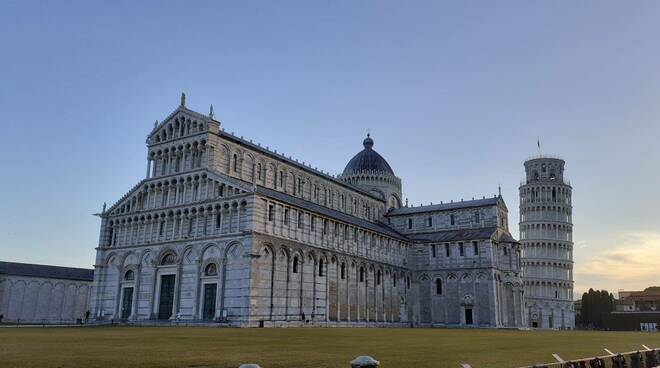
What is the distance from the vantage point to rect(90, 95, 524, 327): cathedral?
171 feet

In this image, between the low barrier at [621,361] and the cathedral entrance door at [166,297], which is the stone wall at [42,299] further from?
the low barrier at [621,361]

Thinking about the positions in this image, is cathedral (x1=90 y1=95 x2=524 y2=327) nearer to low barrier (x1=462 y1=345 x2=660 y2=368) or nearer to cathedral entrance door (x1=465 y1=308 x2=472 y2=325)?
cathedral entrance door (x1=465 y1=308 x2=472 y2=325)

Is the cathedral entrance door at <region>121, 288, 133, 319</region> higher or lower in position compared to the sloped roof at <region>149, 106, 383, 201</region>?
lower

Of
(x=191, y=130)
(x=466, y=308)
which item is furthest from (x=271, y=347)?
(x=466, y=308)

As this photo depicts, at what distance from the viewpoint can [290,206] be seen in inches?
2210

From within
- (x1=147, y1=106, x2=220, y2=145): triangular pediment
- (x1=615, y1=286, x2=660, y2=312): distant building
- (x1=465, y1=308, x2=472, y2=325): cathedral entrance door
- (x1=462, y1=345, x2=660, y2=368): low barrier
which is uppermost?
(x1=147, y1=106, x2=220, y2=145): triangular pediment

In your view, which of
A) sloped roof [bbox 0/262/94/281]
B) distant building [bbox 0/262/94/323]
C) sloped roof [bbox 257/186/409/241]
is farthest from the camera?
sloped roof [bbox 0/262/94/281]

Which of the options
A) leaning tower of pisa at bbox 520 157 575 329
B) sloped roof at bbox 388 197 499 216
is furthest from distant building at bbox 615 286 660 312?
sloped roof at bbox 388 197 499 216

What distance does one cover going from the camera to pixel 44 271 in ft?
267

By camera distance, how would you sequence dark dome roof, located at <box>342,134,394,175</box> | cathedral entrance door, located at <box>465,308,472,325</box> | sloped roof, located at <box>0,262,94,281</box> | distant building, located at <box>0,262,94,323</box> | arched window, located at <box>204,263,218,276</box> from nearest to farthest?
arched window, located at <box>204,263,218,276</box>, cathedral entrance door, located at <box>465,308,472,325</box>, distant building, located at <box>0,262,94,323</box>, sloped roof, located at <box>0,262,94,281</box>, dark dome roof, located at <box>342,134,394,175</box>

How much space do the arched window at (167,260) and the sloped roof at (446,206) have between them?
39988 mm

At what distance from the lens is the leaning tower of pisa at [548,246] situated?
106 m

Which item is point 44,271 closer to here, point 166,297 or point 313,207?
point 166,297

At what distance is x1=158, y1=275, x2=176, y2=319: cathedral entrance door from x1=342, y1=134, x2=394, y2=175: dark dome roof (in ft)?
138
